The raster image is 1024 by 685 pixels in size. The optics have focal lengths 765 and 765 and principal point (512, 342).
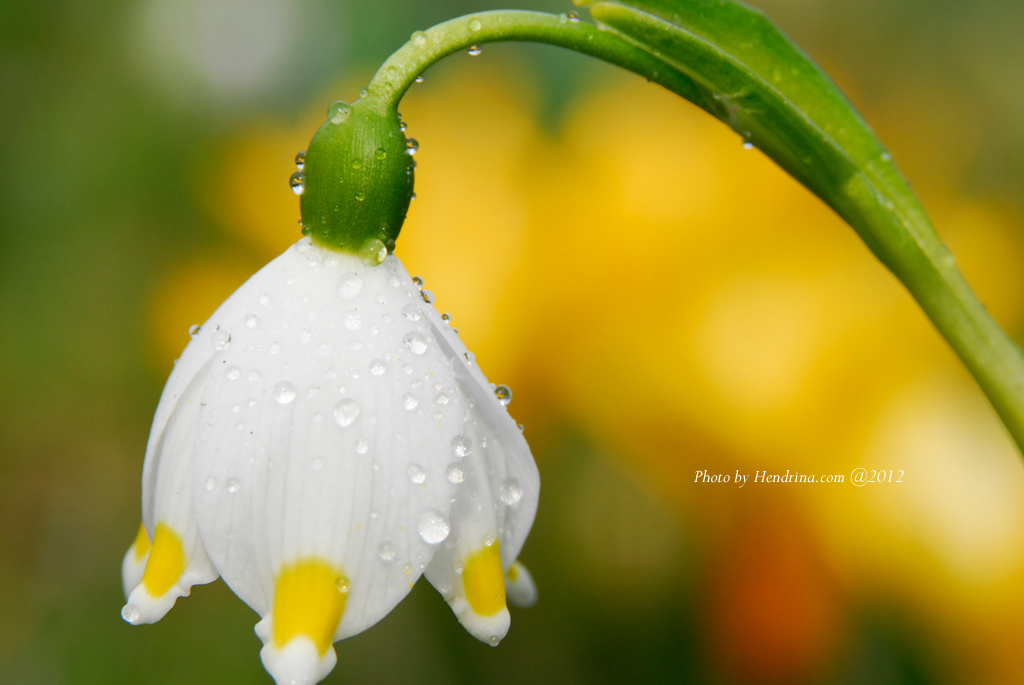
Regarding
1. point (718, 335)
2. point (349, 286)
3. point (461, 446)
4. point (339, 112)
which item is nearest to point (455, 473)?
point (461, 446)

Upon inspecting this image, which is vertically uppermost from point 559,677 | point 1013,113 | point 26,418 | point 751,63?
point 1013,113

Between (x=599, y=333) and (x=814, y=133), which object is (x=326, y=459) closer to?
(x=814, y=133)

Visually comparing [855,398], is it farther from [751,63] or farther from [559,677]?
[751,63]

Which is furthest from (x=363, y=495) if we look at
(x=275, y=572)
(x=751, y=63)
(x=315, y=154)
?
(x=751, y=63)

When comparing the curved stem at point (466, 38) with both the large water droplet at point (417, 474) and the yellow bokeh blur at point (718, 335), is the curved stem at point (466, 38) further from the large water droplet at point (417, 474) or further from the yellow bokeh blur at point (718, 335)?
the yellow bokeh blur at point (718, 335)

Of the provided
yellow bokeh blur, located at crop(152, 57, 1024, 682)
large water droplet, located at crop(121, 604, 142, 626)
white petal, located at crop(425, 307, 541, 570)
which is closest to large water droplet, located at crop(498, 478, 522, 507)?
white petal, located at crop(425, 307, 541, 570)

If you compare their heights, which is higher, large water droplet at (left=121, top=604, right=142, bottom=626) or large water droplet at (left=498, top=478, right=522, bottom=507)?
large water droplet at (left=498, top=478, right=522, bottom=507)

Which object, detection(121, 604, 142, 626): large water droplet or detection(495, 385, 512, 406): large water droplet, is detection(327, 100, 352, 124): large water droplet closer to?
detection(495, 385, 512, 406): large water droplet

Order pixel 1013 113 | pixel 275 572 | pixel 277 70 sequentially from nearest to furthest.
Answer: pixel 275 572
pixel 1013 113
pixel 277 70
